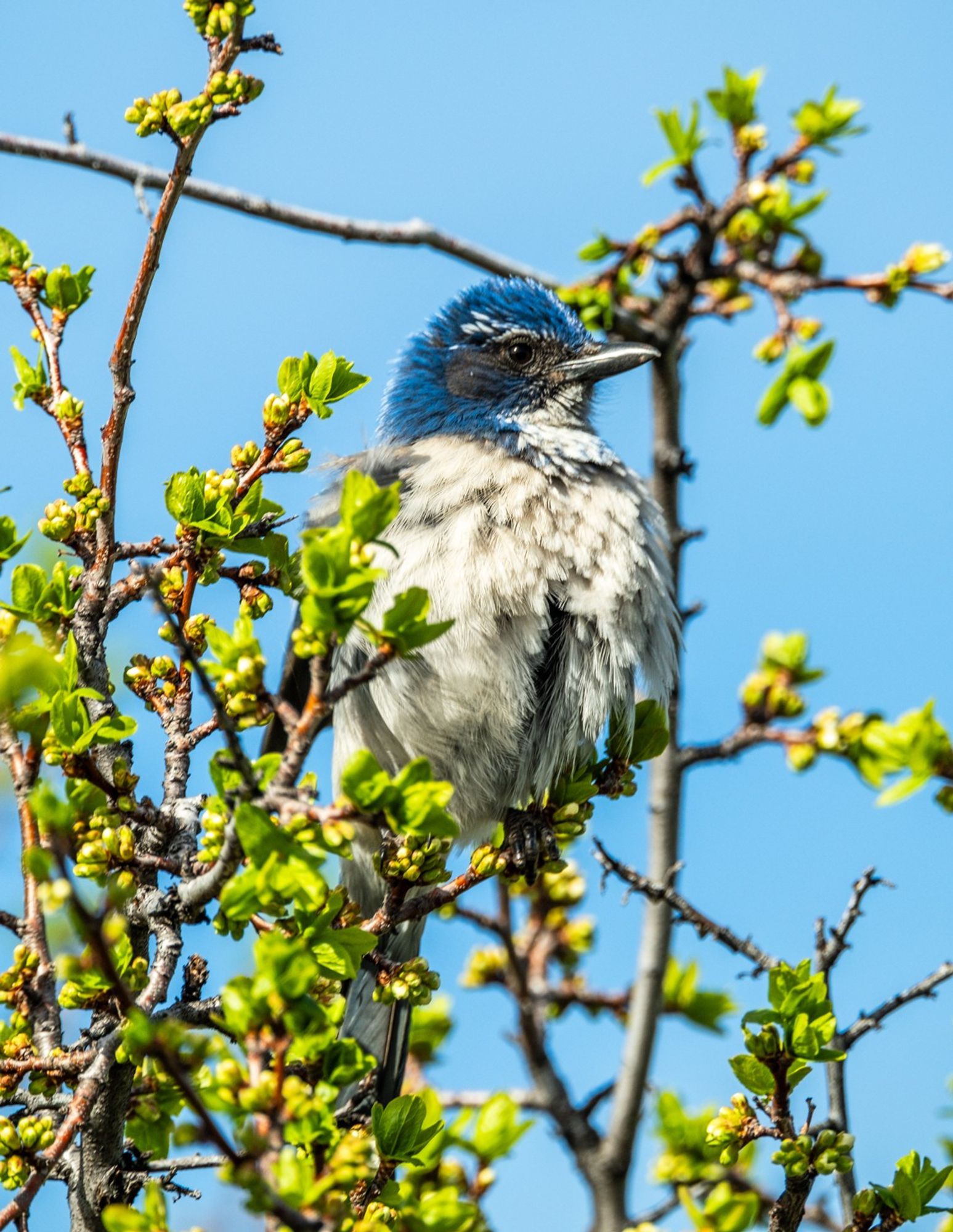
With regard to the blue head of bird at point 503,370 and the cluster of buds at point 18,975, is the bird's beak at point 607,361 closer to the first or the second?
the blue head of bird at point 503,370

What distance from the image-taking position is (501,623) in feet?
14.1

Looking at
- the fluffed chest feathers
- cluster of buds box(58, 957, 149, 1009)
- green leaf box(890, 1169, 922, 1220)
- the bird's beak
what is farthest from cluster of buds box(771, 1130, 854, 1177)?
the bird's beak

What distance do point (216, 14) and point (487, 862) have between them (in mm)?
2089

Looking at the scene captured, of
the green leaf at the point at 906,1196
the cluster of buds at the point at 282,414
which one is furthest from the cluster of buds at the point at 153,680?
the green leaf at the point at 906,1196

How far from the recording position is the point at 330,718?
16.3 ft

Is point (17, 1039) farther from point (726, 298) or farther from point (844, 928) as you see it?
point (726, 298)

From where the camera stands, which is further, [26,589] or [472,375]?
[472,375]

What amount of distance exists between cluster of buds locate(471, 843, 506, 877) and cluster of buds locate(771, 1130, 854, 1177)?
34.3 inches

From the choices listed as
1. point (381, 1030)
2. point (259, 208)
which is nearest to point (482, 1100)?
point (381, 1030)

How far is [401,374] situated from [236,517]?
295 cm

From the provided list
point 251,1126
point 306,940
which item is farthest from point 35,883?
point 251,1126

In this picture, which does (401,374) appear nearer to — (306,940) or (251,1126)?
(306,940)

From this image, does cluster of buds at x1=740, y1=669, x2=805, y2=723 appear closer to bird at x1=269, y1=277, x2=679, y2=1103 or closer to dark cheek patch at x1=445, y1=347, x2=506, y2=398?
bird at x1=269, y1=277, x2=679, y2=1103

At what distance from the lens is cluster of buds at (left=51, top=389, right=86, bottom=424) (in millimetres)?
3203
